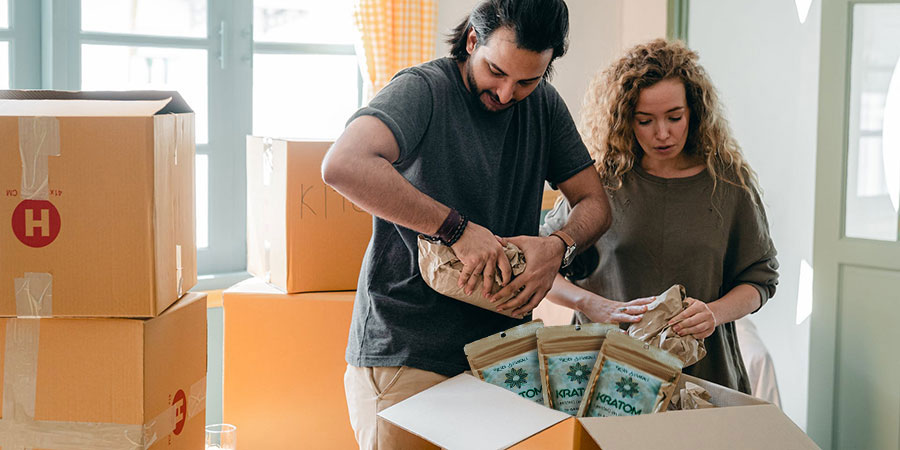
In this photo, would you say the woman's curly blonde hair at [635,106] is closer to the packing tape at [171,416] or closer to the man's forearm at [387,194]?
the man's forearm at [387,194]

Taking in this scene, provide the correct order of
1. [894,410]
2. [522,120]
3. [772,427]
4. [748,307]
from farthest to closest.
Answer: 1. [894,410]
2. [748,307]
3. [522,120]
4. [772,427]

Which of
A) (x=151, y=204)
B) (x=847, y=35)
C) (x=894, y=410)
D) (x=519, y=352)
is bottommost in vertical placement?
(x=894, y=410)

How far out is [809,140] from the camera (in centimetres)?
295

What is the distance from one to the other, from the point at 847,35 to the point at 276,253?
1.98 m

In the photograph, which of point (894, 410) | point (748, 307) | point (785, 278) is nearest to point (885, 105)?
point (785, 278)

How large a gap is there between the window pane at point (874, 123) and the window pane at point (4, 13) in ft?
9.18

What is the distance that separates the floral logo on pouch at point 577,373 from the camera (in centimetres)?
126

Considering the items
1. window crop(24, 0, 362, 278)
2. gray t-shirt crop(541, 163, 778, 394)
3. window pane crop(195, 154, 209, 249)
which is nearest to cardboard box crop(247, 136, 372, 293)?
gray t-shirt crop(541, 163, 778, 394)

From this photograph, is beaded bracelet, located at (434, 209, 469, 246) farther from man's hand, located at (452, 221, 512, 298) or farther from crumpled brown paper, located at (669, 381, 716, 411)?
crumpled brown paper, located at (669, 381, 716, 411)

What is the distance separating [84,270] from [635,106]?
112cm

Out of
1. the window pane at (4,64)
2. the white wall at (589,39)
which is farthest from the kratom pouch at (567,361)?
the white wall at (589,39)

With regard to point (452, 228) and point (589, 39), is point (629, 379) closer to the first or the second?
point (452, 228)

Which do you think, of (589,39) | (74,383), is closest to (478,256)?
(74,383)

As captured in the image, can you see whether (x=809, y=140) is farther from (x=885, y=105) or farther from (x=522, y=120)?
(x=522, y=120)
